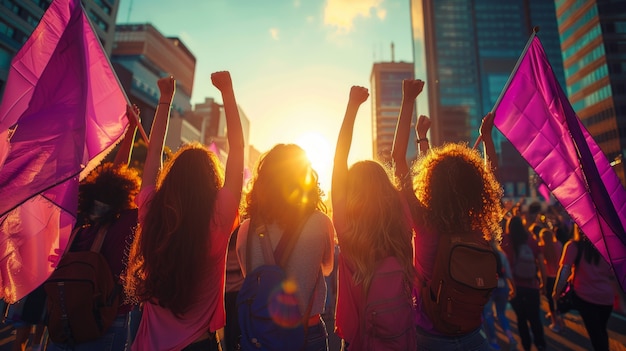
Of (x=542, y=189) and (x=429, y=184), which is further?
Result: (x=542, y=189)

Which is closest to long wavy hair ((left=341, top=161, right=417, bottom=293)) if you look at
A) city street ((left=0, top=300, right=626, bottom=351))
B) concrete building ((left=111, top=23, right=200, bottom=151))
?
city street ((left=0, top=300, right=626, bottom=351))

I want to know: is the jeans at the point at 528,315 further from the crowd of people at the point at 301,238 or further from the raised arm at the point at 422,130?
the raised arm at the point at 422,130

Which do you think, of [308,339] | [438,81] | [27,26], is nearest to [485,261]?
[308,339]

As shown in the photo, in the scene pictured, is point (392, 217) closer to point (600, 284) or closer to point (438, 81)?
point (600, 284)

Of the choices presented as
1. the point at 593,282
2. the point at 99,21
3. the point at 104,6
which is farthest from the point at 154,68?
the point at 593,282

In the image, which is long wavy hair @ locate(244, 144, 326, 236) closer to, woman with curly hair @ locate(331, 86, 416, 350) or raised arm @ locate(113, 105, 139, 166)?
woman with curly hair @ locate(331, 86, 416, 350)

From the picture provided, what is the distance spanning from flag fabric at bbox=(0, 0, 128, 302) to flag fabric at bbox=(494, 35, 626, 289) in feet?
12.0

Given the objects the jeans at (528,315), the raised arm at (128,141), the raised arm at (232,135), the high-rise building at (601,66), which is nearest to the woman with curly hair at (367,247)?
the raised arm at (232,135)

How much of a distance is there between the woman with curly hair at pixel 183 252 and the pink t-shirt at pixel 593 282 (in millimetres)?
4382

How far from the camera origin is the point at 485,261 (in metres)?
2.02

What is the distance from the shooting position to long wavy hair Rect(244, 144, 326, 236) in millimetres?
1824

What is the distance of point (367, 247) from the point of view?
1.85 m

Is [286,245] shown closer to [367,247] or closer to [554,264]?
[367,247]

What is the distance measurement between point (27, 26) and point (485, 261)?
1959 inches
